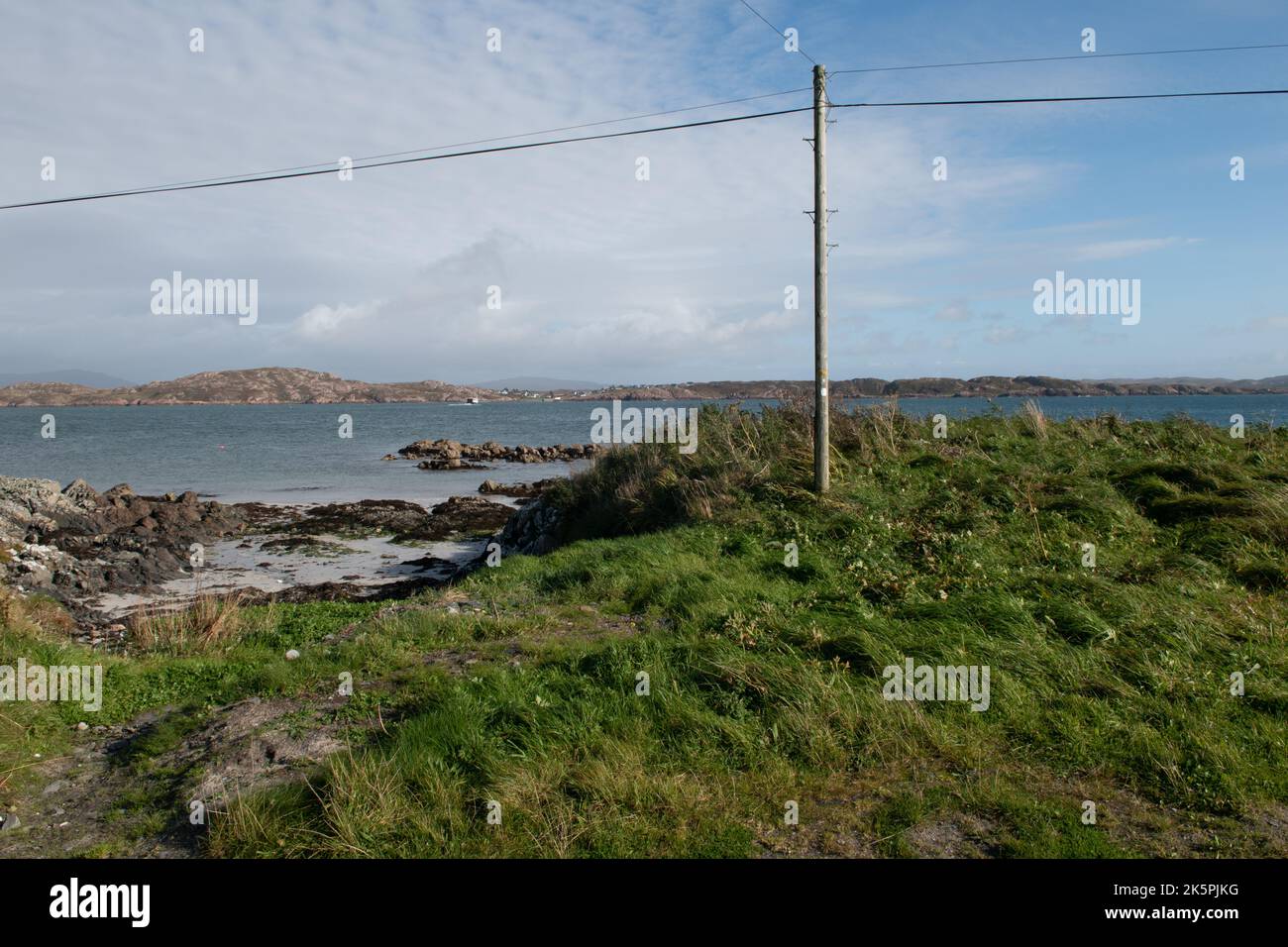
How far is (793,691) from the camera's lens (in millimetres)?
5812

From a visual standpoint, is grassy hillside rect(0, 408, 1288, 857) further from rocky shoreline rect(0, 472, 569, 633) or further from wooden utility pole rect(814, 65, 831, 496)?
rocky shoreline rect(0, 472, 569, 633)

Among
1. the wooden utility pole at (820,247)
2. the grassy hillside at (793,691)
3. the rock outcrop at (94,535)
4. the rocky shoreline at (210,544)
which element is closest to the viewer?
the grassy hillside at (793,691)

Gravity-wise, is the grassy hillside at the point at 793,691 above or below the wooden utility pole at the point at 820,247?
below

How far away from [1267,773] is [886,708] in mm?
2241

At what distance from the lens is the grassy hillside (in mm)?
4461

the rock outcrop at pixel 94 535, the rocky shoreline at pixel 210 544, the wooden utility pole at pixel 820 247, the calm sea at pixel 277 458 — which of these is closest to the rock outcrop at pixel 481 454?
the calm sea at pixel 277 458

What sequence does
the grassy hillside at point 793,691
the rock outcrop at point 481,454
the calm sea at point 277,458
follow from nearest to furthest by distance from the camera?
the grassy hillside at point 793,691, the calm sea at point 277,458, the rock outcrop at point 481,454

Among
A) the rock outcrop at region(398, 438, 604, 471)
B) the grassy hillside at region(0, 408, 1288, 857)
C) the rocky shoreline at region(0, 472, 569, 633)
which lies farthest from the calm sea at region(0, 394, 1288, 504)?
the grassy hillside at region(0, 408, 1288, 857)

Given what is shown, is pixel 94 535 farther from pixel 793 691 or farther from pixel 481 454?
pixel 481 454

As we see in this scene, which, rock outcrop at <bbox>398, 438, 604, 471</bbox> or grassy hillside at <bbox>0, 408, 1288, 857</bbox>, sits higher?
rock outcrop at <bbox>398, 438, 604, 471</bbox>

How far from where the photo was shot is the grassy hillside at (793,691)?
4.46 m

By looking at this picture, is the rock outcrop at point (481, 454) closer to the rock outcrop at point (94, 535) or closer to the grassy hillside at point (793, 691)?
the rock outcrop at point (94, 535)
